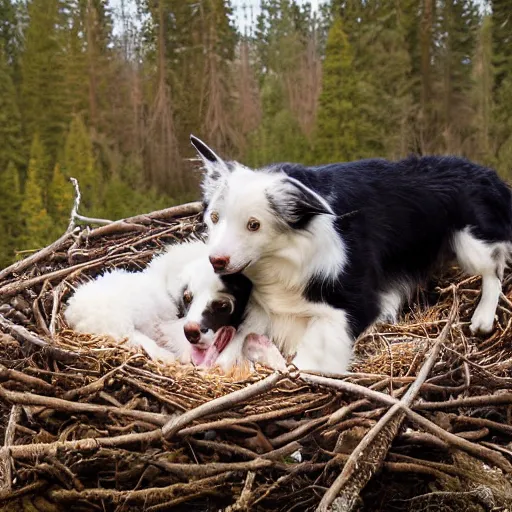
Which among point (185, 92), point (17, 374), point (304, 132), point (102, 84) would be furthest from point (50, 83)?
point (17, 374)

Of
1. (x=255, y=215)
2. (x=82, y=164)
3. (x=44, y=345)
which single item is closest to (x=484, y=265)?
(x=255, y=215)

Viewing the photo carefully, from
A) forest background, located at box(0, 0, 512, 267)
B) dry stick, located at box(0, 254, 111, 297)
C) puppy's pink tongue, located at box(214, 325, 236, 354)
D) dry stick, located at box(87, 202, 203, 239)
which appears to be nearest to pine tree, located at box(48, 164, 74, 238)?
forest background, located at box(0, 0, 512, 267)

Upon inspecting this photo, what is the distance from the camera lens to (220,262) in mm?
1599

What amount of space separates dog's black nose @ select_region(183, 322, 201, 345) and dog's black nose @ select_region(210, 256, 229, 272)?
0.25 m

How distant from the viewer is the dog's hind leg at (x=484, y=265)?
1815 millimetres

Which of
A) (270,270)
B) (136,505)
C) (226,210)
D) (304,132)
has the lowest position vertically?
(136,505)

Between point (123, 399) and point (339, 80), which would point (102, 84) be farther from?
point (123, 399)

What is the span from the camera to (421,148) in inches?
98.0

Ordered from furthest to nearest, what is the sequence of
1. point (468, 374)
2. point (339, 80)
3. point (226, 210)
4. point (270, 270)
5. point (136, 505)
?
point (339, 80)
point (270, 270)
point (226, 210)
point (468, 374)
point (136, 505)

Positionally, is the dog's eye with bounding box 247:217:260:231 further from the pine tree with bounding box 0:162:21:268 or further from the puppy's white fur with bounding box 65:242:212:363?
the pine tree with bounding box 0:162:21:268

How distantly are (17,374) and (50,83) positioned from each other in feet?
4.59

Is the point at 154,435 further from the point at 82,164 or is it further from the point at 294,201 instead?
the point at 82,164

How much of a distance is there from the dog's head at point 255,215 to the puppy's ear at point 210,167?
0.30ft

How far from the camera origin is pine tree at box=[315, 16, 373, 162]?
96.6 inches
